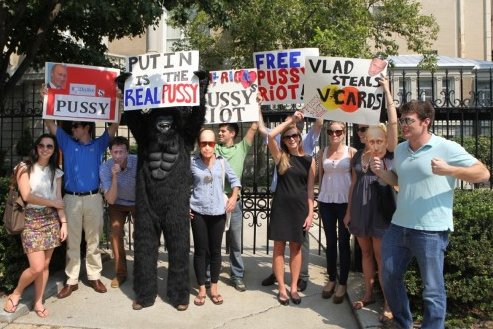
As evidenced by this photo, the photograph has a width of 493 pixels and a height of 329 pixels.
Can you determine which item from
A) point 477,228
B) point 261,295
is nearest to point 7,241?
point 261,295

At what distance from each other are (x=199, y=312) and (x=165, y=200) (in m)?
1.15

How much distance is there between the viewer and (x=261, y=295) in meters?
5.25

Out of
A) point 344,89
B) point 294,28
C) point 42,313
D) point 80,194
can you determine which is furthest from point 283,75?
point 294,28

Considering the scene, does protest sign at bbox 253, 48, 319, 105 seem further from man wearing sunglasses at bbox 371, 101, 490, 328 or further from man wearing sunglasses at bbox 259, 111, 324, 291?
man wearing sunglasses at bbox 371, 101, 490, 328

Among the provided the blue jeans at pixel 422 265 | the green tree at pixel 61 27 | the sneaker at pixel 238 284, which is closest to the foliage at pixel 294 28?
the green tree at pixel 61 27

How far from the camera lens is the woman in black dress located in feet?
16.2

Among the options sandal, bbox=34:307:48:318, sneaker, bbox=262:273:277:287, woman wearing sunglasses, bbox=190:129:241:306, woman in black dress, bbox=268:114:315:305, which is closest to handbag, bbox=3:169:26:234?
sandal, bbox=34:307:48:318

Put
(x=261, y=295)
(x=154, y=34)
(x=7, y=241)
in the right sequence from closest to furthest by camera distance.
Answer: (x=7, y=241)
(x=261, y=295)
(x=154, y=34)

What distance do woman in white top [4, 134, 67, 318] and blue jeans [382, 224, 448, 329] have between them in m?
3.03

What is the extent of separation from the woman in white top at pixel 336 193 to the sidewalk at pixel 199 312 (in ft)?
1.17

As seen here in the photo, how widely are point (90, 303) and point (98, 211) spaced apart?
95 cm

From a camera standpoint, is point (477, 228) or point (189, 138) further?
point (189, 138)

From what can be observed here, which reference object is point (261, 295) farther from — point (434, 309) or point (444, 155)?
point (444, 155)

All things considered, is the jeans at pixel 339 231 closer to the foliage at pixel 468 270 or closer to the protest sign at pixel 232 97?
the foliage at pixel 468 270
